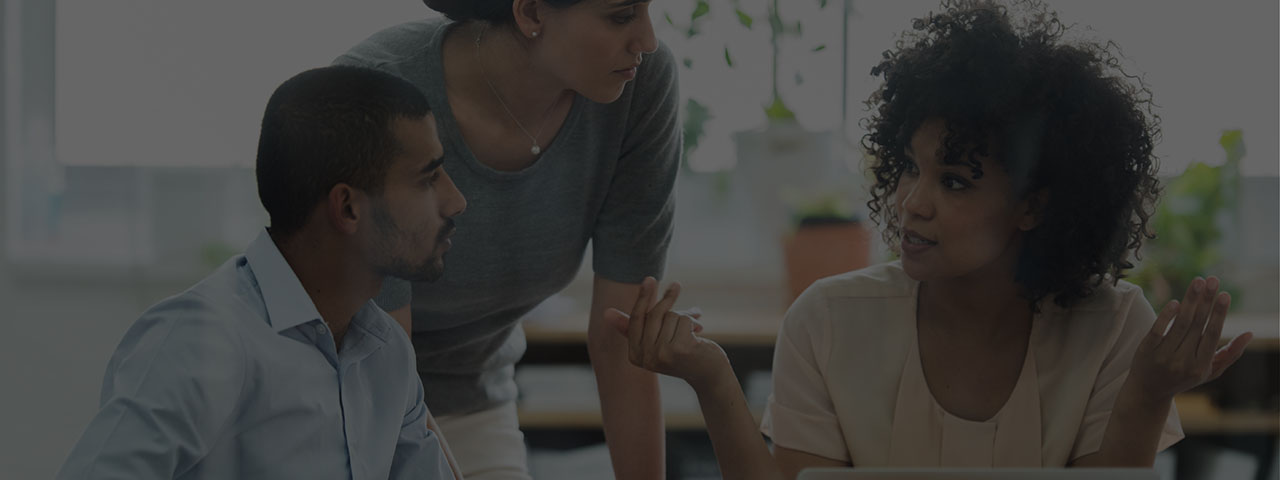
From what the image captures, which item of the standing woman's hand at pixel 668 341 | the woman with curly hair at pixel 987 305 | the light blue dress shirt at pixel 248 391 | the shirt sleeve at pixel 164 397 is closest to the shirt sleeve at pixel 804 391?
→ the woman with curly hair at pixel 987 305

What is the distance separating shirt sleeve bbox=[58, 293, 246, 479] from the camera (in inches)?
23.3

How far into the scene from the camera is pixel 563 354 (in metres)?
1.25

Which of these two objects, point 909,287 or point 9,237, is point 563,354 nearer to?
point 909,287

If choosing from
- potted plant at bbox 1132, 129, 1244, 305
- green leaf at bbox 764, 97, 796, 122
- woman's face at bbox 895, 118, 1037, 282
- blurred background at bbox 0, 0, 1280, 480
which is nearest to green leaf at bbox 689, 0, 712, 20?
blurred background at bbox 0, 0, 1280, 480

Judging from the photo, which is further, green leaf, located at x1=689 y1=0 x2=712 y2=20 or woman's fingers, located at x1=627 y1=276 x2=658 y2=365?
green leaf, located at x1=689 y1=0 x2=712 y2=20

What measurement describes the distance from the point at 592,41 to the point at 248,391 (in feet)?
1.16

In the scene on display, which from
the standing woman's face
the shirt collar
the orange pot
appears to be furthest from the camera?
the orange pot

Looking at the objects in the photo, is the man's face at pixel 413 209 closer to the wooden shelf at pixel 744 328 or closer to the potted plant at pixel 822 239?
the wooden shelf at pixel 744 328

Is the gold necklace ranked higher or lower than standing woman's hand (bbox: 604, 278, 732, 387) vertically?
higher

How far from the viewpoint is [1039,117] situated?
854 millimetres

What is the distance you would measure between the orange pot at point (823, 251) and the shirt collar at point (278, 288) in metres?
0.50

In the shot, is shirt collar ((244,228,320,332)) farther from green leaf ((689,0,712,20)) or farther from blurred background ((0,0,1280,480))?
green leaf ((689,0,712,20))

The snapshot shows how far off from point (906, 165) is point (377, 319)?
441 millimetres

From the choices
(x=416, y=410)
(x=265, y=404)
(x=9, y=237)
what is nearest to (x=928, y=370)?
(x=416, y=410)
